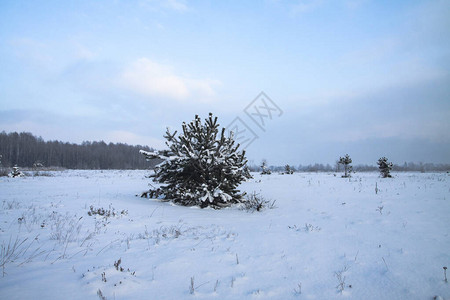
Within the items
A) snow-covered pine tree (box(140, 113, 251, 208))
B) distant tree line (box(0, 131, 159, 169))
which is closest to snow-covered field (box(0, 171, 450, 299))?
snow-covered pine tree (box(140, 113, 251, 208))

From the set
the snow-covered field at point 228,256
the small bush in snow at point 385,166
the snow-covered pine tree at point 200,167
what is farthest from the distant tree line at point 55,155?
the snow-covered field at point 228,256

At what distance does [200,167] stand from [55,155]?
93018 millimetres

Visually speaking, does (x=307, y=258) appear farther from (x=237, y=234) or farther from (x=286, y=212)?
(x=286, y=212)

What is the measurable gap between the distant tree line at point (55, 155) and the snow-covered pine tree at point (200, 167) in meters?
65.0

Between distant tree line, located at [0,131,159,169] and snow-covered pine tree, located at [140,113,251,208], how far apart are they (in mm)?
64979

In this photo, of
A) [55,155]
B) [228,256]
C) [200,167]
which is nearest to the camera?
[228,256]

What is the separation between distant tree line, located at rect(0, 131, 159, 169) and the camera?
7038 cm

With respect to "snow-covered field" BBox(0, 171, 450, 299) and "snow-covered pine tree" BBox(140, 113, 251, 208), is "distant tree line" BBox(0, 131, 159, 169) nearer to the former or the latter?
"snow-covered pine tree" BBox(140, 113, 251, 208)

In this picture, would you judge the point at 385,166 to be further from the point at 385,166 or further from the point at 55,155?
the point at 55,155

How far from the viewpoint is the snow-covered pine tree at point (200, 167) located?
8.96m

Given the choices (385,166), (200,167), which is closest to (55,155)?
(200,167)

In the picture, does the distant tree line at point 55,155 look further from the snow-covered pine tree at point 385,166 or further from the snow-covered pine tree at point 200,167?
the snow-covered pine tree at point 200,167

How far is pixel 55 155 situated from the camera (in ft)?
260

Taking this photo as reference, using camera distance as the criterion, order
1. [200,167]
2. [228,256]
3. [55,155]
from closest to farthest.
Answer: [228,256]
[200,167]
[55,155]
